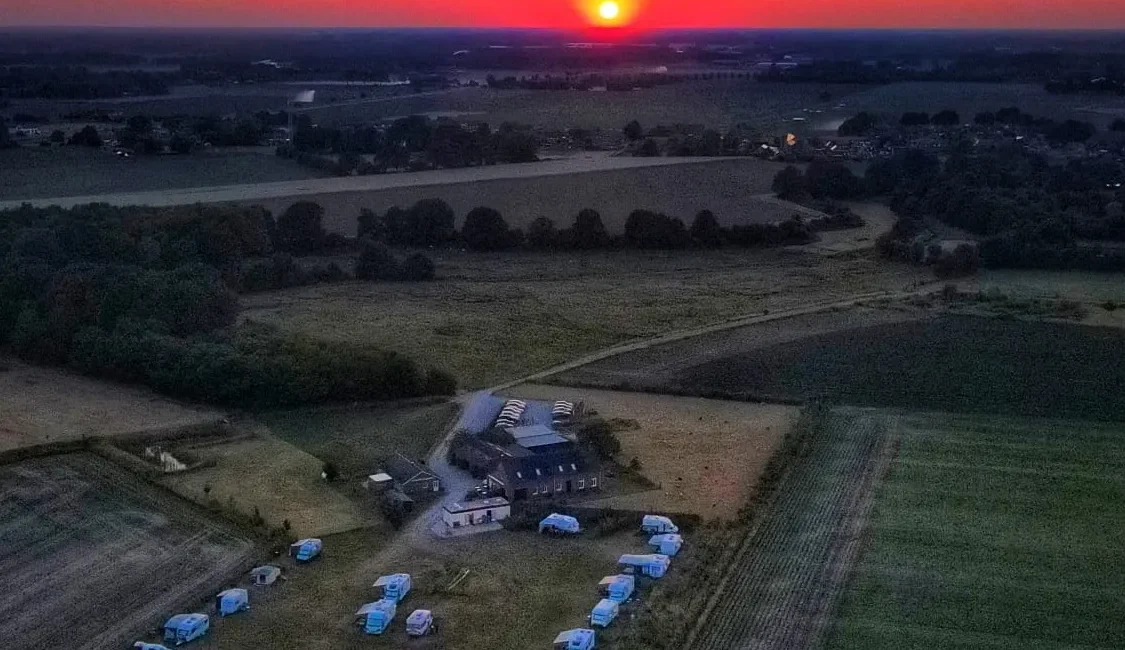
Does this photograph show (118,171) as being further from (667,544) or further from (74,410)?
(667,544)

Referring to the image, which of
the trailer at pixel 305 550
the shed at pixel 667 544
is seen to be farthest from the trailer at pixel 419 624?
the shed at pixel 667 544

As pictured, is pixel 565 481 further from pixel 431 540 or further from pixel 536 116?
pixel 536 116

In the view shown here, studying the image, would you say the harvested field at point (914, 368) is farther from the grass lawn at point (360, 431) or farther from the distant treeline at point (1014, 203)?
the distant treeline at point (1014, 203)

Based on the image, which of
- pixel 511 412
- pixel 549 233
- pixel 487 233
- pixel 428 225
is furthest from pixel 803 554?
pixel 428 225

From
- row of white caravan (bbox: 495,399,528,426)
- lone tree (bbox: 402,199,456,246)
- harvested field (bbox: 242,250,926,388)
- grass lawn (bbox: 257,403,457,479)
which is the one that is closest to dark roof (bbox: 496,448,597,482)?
grass lawn (bbox: 257,403,457,479)

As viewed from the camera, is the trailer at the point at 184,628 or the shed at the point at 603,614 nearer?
the trailer at the point at 184,628

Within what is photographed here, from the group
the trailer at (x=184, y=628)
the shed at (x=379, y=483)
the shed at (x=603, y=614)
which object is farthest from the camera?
the shed at (x=379, y=483)

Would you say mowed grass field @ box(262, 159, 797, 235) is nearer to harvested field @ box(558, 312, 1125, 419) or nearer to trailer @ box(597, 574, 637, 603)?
harvested field @ box(558, 312, 1125, 419)
